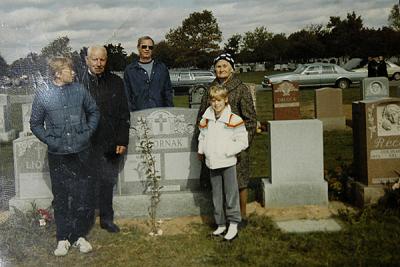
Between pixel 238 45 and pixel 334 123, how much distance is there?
7.29m

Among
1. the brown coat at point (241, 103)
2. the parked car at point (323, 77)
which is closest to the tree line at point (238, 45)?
the brown coat at point (241, 103)

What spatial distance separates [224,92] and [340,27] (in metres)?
1.63

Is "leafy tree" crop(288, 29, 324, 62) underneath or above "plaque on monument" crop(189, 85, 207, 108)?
above

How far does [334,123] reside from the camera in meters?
12.0

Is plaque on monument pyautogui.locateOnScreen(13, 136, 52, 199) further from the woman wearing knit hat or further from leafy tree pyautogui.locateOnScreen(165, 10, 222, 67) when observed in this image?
the woman wearing knit hat

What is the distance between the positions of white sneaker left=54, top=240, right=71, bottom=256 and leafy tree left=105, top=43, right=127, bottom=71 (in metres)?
1.64

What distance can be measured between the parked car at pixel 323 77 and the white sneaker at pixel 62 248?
21.6 ft

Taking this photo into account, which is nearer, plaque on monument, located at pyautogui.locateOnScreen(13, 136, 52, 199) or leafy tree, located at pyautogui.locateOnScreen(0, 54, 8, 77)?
leafy tree, located at pyautogui.locateOnScreen(0, 54, 8, 77)

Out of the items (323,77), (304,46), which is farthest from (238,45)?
(323,77)

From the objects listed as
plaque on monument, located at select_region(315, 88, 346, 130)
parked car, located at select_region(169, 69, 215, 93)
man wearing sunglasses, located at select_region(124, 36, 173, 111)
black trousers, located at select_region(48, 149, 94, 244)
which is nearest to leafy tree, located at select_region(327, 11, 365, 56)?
parked car, located at select_region(169, 69, 215, 93)

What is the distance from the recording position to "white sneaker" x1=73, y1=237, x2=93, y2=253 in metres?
4.54

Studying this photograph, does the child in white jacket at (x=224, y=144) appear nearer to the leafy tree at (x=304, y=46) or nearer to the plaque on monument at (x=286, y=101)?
the leafy tree at (x=304, y=46)

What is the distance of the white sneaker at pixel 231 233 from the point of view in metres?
4.74

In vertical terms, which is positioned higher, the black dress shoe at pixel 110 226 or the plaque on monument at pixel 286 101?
the plaque on monument at pixel 286 101
